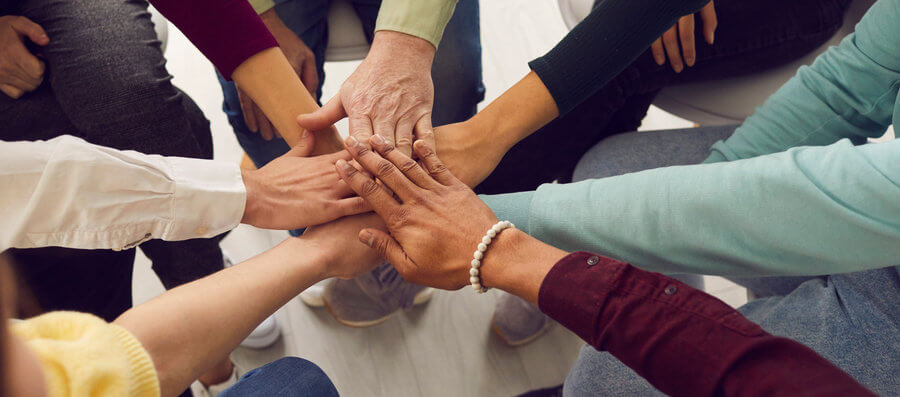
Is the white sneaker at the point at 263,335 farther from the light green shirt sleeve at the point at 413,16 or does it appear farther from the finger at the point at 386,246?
the light green shirt sleeve at the point at 413,16

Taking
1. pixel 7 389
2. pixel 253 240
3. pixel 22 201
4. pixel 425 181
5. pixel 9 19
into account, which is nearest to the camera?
pixel 7 389

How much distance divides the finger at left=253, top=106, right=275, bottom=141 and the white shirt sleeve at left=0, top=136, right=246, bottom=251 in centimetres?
32

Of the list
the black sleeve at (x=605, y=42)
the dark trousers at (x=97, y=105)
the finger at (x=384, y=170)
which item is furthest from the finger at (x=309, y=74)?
the black sleeve at (x=605, y=42)

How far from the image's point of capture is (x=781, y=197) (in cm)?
69

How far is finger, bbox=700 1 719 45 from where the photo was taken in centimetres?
104

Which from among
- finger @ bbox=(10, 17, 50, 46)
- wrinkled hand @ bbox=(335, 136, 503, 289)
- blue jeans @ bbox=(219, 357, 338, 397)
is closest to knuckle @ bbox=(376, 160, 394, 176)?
wrinkled hand @ bbox=(335, 136, 503, 289)

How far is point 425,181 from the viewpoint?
0.84m

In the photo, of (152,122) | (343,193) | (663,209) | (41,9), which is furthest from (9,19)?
(663,209)

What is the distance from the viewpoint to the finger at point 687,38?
103 centimetres

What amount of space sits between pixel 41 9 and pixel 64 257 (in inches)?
17.6

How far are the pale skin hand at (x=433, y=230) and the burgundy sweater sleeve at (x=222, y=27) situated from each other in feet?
0.91

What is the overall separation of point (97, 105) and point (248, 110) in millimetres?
253

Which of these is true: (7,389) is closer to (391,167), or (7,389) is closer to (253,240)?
(391,167)

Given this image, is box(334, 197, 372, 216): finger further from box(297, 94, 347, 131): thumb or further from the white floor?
the white floor
